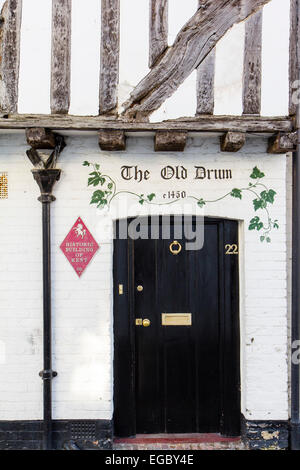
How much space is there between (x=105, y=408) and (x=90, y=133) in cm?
280

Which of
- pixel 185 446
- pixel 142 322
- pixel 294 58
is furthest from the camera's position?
pixel 142 322

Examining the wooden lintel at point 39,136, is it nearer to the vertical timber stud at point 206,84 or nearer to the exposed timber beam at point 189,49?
the exposed timber beam at point 189,49

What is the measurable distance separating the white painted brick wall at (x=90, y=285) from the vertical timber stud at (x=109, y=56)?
40 cm

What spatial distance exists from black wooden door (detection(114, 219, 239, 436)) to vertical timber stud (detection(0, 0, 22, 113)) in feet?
5.89

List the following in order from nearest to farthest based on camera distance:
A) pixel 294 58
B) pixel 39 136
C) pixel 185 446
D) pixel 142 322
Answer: pixel 39 136
pixel 294 58
pixel 185 446
pixel 142 322

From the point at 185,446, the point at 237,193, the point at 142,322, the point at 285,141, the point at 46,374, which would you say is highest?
the point at 285,141

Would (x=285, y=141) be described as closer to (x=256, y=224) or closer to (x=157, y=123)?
(x=256, y=224)

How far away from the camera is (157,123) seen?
343 centimetres

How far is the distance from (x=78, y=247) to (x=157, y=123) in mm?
1467

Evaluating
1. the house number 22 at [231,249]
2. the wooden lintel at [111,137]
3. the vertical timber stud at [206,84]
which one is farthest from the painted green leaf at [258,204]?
the wooden lintel at [111,137]

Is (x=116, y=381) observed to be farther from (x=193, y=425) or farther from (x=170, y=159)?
(x=170, y=159)

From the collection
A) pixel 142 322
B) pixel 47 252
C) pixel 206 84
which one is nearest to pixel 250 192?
pixel 206 84

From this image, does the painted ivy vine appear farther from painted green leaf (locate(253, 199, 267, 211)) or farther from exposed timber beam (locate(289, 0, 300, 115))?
exposed timber beam (locate(289, 0, 300, 115))

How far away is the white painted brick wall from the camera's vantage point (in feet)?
12.1
